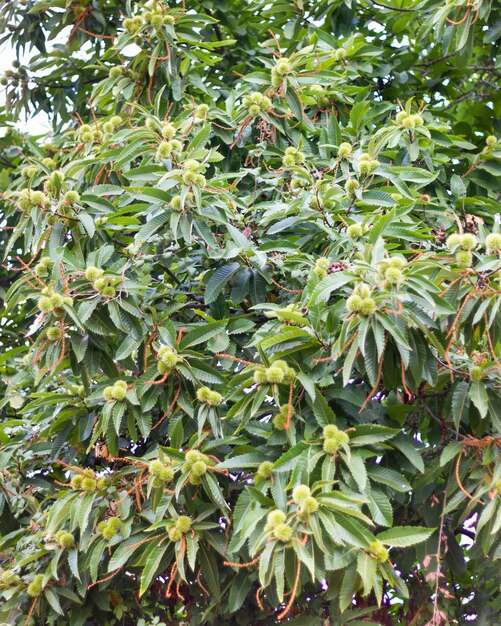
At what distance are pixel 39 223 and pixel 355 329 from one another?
1212 mm

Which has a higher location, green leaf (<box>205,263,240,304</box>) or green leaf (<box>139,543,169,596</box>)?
green leaf (<box>205,263,240,304</box>)

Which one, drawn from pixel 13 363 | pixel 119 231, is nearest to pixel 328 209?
pixel 119 231

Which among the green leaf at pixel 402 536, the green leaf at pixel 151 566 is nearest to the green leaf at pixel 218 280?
the green leaf at pixel 151 566

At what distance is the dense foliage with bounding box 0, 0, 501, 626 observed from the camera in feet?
7.75

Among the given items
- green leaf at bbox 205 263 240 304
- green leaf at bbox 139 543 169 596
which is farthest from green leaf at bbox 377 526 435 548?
green leaf at bbox 205 263 240 304

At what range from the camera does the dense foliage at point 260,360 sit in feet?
7.75

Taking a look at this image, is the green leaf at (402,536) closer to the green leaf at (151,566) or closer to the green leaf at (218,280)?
the green leaf at (151,566)

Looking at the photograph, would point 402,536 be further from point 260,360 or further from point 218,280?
point 218,280

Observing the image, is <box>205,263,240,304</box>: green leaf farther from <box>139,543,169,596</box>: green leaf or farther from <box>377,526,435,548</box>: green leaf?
<box>377,526,435,548</box>: green leaf

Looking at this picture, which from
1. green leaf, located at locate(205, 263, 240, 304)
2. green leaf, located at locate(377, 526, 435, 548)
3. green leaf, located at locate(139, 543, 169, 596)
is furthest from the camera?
green leaf, located at locate(205, 263, 240, 304)

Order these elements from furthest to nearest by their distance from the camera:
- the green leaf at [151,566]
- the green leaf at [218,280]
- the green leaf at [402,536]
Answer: the green leaf at [218,280] → the green leaf at [151,566] → the green leaf at [402,536]

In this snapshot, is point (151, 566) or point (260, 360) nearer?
point (151, 566)

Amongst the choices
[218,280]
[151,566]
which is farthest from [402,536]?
[218,280]

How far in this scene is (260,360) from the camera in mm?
2771
